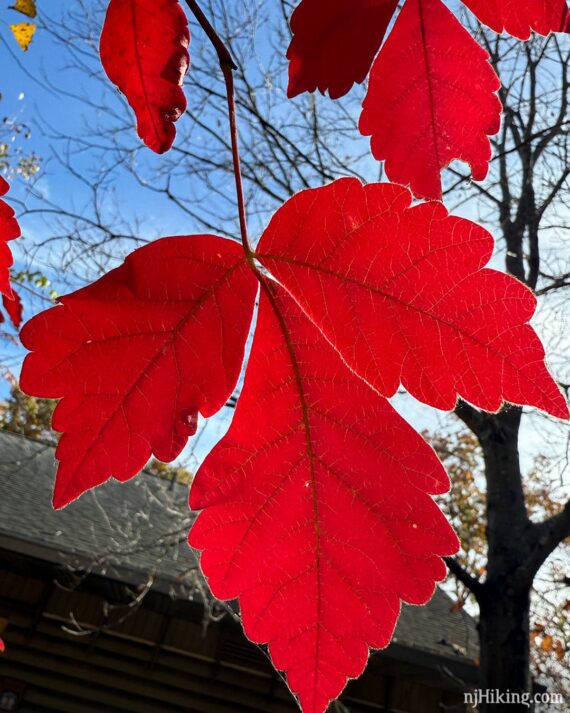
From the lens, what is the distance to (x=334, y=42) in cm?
56

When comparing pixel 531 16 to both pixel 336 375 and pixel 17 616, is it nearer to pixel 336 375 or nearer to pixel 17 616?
pixel 336 375

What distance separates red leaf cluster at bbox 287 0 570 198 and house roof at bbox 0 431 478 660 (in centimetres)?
488

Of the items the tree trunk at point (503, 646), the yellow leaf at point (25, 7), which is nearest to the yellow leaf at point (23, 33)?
the yellow leaf at point (25, 7)

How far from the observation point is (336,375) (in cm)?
46

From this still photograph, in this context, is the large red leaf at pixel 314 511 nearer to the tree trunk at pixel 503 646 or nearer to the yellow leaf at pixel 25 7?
the yellow leaf at pixel 25 7

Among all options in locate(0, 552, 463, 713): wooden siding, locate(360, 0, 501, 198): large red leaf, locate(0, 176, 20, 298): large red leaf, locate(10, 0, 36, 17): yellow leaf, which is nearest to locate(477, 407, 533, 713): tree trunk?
locate(0, 552, 463, 713): wooden siding

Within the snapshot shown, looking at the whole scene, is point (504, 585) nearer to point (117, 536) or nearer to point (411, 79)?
point (411, 79)

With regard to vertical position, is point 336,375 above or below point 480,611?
below

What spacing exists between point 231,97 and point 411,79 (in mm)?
244

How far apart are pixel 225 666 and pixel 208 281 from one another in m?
7.65

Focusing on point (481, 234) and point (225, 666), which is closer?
point (481, 234)

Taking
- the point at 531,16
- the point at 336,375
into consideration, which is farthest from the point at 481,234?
the point at 531,16

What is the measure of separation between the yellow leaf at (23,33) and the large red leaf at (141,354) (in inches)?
63.8

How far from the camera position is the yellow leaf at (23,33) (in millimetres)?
1745
